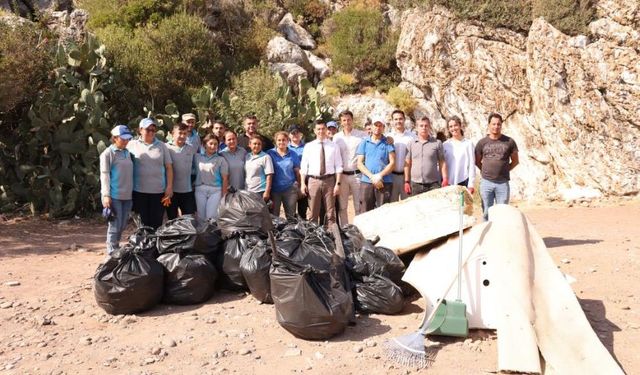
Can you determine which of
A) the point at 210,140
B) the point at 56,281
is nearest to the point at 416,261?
the point at 210,140

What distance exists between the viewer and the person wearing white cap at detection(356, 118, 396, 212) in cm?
628

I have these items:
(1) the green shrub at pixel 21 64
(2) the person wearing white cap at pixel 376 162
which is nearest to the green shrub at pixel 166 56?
(1) the green shrub at pixel 21 64

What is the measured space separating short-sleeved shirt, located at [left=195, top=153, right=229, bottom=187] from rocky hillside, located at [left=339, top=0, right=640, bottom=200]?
8.48 m

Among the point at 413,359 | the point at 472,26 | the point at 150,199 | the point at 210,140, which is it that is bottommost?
the point at 413,359

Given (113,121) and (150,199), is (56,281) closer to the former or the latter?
(150,199)

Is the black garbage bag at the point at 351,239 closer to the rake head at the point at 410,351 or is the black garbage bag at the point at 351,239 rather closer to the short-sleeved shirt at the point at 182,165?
the rake head at the point at 410,351

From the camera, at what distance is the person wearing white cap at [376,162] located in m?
6.28

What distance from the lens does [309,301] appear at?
3.79 metres

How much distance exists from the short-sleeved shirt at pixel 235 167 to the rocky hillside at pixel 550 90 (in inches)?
323

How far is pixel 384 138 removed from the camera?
6.38 meters

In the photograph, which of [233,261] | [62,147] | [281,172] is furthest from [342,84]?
[233,261]

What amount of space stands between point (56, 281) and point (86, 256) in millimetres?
1259

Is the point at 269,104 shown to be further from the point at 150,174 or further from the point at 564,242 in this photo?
the point at 564,242

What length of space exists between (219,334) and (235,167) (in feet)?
8.08
